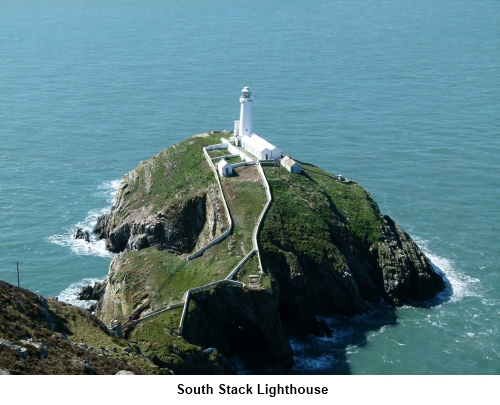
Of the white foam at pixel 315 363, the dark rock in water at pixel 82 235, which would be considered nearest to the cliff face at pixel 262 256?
the white foam at pixel 315 363

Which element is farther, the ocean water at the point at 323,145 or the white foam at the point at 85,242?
the white foam at the point at 85,242

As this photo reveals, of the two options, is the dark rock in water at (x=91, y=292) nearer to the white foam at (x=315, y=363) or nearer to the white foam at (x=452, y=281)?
the white foam at (x=315, y=363)

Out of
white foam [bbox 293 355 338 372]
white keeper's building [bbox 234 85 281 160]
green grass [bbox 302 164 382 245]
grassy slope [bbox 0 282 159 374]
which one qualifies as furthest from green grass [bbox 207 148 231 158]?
grassy slope [bbox 0 282 159 374]

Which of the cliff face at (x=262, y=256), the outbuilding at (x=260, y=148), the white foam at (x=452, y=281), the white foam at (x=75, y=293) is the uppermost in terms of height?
the outbuilding at (x=260, y=148)

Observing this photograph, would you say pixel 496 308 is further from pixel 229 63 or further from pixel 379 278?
pixel 229 63

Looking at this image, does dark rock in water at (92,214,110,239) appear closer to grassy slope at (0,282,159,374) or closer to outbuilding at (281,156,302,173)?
outbuilding at (281,156,302,173)

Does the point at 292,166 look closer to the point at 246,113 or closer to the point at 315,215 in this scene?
the point at 315,215
